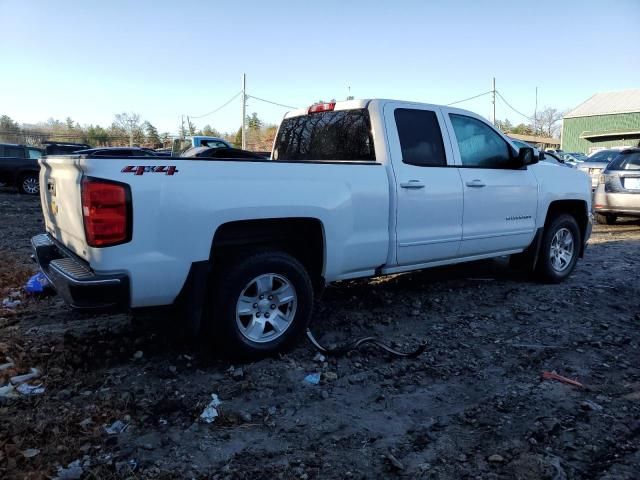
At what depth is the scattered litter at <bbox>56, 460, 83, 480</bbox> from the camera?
7.73 ft

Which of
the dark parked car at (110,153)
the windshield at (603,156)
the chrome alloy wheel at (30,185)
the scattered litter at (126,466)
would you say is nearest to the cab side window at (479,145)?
the dark parked car at (110,153)

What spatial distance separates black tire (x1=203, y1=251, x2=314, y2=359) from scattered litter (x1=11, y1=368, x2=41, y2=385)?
1.18 meters

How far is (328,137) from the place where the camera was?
15.9ft

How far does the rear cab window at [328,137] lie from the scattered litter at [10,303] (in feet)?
9.94

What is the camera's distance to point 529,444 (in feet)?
8.74

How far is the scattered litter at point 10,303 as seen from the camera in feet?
15.9

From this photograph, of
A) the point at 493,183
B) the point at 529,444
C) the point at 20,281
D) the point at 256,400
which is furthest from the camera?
the point at 20,281

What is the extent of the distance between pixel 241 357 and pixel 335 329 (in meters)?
1.08

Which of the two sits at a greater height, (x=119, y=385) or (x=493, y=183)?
(x=493, y=183)

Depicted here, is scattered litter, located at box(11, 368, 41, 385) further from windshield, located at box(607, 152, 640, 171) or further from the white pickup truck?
windshield, located at box(607, 152, 640, 171)

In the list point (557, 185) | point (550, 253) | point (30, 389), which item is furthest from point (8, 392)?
point (557, 185)

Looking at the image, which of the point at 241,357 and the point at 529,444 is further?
the point at 241,357

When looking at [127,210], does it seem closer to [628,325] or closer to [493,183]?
[493,183]

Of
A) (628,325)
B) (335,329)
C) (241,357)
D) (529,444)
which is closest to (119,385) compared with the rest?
(241,357)
